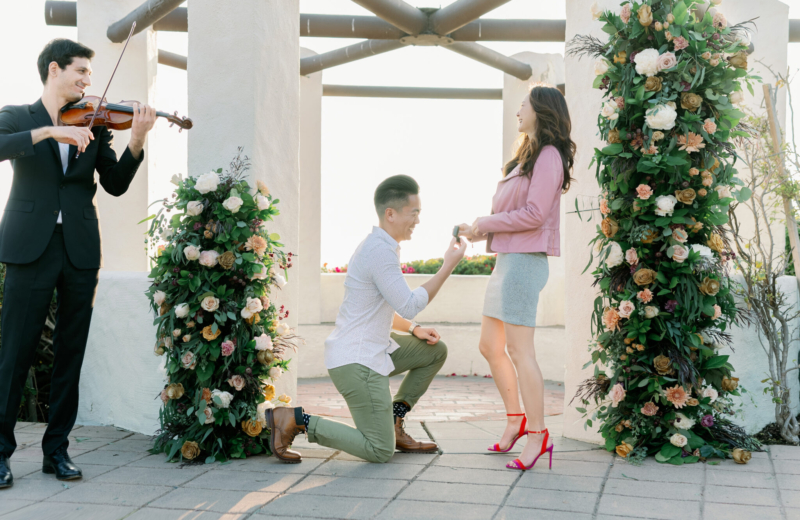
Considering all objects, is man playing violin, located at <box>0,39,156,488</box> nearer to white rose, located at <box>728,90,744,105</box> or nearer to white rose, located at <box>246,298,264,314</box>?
white rose, located at <box>246,298,264,314</box>

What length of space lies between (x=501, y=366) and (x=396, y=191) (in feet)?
3.53

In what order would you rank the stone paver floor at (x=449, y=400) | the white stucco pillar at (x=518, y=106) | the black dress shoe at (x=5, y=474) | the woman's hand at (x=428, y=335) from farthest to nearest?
the white stucco pillar at (x=518, y=106) < the stone paver floor at (x=449, y=400) < the woman's hand at (x=428, y=335) < the black dress shoe at (x=5, y=474)

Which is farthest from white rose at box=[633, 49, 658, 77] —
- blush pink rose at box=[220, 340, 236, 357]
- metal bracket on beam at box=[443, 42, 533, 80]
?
metal bracket on beam at box=[443, 42, 533, 80]

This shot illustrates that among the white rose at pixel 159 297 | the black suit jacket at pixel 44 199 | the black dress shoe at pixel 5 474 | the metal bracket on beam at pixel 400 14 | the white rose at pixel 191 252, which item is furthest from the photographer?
the metal bracket on beam at pixel 400 14

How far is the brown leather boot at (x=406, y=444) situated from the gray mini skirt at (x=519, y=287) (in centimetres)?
80

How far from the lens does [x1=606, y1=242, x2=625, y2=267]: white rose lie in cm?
342

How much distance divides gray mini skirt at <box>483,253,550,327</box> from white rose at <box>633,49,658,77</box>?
3.36 ft

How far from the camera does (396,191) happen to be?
3.34 meters

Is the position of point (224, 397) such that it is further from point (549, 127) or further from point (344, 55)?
point (344, 55)

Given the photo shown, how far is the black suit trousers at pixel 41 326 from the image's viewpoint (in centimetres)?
303

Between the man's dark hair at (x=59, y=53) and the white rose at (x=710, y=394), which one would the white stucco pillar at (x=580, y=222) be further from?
the man's dark hair at (x=59, y=53)

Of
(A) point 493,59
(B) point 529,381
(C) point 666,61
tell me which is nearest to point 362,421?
(B) point 529,381

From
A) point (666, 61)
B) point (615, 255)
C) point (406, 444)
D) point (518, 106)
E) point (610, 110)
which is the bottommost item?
point (406, 444)

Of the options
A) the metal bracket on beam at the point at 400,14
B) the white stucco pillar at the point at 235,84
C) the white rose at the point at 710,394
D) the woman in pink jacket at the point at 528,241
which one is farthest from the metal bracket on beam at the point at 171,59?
the white rose at the point at 710,394
